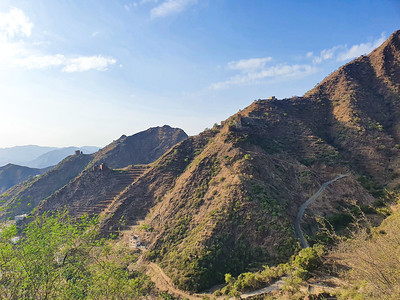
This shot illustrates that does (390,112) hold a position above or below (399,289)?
above

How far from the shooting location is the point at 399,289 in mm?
8055

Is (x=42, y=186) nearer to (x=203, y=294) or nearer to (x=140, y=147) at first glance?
(x=140, y=147)

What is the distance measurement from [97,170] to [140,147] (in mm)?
39548

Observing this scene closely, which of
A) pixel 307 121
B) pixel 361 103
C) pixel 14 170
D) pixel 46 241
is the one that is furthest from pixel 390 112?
pixel 14 170

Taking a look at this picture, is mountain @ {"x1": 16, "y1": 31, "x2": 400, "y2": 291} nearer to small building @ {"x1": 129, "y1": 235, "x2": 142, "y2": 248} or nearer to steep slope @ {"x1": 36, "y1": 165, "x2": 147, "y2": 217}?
steep slope @ {"x1": 36, "y1": 165, "x2": 147, "y2": 217}

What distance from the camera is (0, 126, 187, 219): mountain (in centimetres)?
6178

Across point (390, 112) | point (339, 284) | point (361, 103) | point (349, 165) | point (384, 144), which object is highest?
point (361, 103)

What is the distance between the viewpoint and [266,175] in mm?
43281

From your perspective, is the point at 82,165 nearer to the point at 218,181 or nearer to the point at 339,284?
the point at 218,181

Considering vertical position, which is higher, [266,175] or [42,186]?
[42,186]

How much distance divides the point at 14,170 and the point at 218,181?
476 ft

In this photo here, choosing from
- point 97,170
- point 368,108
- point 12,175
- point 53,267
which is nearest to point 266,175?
point 53,267

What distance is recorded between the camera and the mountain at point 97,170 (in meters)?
61.8

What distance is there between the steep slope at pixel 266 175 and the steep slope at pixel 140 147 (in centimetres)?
3942
